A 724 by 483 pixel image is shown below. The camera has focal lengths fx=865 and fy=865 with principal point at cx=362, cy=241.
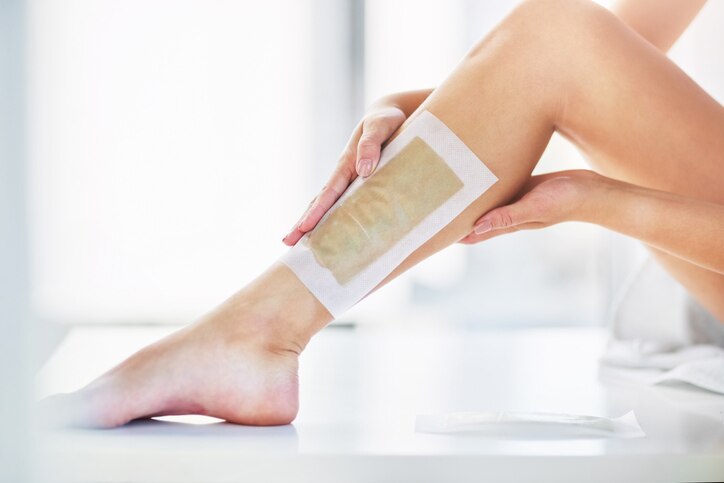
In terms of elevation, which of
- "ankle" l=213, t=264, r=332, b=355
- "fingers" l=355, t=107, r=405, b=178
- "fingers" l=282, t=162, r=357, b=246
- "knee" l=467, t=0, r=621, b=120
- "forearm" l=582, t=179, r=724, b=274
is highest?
"knee" l=467, t=0, r=621, b=120

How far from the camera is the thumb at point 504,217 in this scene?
3.74 ft

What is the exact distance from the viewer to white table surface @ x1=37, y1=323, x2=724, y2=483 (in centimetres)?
94

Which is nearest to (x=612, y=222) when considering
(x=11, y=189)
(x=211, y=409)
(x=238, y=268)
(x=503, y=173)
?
(x=503, y=173)

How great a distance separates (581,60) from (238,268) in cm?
184

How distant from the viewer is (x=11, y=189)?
1.12 m

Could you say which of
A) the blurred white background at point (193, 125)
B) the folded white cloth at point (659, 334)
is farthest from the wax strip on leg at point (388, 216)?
the blurred white background at point (193, 125)

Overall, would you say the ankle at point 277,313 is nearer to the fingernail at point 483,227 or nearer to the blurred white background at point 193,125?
the fingernail at point 483,227

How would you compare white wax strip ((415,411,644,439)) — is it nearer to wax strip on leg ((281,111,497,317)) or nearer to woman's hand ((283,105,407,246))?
wax strip on leg ((281,111,497,317))

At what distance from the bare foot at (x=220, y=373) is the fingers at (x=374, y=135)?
0.18 metres

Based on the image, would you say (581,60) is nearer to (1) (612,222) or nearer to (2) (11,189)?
(1) (612,222)

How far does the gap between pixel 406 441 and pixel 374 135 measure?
0.41 m

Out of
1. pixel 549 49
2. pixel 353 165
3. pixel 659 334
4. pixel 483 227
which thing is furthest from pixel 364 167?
pixel 659 334

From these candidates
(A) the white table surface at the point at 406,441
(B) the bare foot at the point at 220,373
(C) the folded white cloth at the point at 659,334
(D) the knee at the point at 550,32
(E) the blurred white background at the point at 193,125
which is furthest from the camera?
(E) the blurred white background at the point at 193,125

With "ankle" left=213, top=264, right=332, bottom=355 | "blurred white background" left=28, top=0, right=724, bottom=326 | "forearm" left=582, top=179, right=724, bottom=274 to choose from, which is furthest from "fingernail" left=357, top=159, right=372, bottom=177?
"blurred white background" left=28, top=0, right=724, bottom=326
